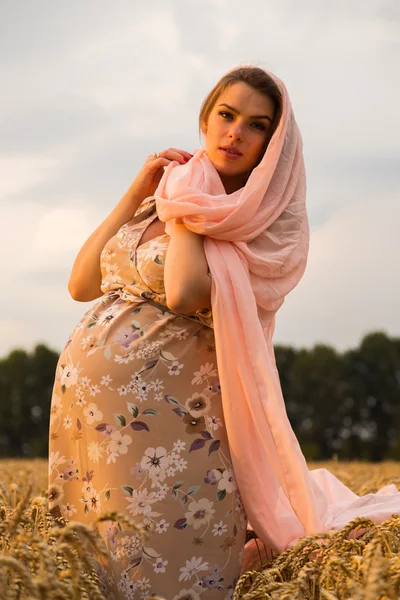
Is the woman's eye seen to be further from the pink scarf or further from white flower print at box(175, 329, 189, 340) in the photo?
white flower print at box(175, 329, 189, 340)

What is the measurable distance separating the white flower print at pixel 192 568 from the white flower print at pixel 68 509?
0.58 meters

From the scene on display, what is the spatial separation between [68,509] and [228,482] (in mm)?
750

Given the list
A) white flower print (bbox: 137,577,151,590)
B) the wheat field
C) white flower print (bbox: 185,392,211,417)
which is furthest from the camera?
white flower print (bbox: 185,392,211,417)

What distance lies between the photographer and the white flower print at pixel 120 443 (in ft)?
11.7

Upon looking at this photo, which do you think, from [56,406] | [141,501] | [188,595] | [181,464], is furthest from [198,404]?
[188,595]

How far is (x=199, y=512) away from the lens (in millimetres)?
3588

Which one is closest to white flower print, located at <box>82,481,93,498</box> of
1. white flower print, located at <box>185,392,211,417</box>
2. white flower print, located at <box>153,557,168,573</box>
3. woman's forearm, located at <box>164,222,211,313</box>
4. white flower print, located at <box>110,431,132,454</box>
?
white flower print, located at <box>110,431,132,454</box>

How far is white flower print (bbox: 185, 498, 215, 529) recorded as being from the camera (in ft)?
11.7

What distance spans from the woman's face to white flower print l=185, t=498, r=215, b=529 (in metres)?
1.55

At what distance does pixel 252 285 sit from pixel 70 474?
3.97 ft

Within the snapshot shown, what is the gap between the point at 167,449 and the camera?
11.7 feet

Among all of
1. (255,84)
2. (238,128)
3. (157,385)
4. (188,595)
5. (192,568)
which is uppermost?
(255,84)

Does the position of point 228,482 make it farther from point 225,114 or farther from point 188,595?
point 225,114

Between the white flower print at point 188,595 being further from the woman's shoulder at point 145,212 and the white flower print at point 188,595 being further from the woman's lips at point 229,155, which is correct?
the woman's lips at point 229,155
